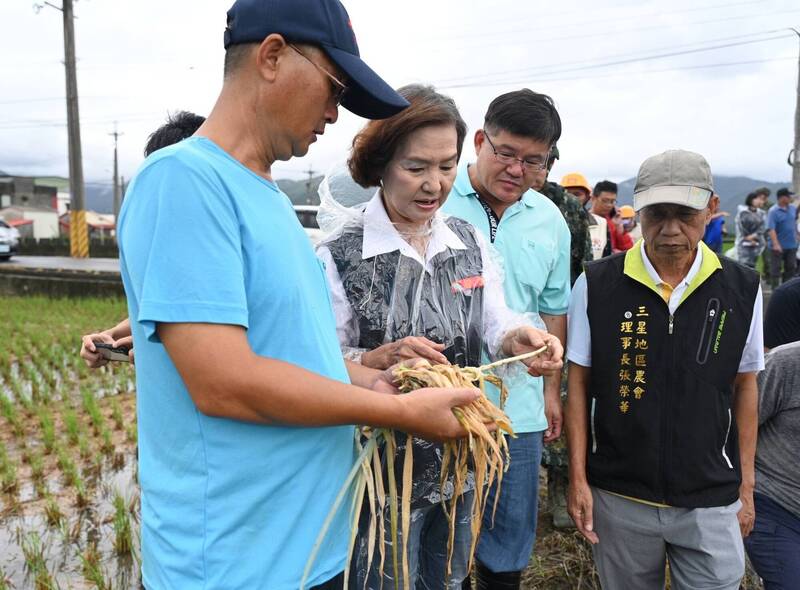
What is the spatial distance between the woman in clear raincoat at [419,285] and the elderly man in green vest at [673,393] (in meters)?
0.40

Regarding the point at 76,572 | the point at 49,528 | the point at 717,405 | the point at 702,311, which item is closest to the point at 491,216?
the point at 702,311

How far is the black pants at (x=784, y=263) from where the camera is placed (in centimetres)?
1025

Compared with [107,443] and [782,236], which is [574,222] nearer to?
[107,443]

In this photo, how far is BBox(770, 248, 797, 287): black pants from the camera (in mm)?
10250

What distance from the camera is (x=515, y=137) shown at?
2385 mm

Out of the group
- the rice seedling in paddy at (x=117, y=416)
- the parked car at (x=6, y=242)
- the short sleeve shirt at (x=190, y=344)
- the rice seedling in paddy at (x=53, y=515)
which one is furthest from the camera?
the parked car at (x=6, y=242)

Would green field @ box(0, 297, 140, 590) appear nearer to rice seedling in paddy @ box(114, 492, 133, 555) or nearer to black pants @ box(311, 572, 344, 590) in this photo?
rice seedling in paddy @ box(114, 492, 133, 555)

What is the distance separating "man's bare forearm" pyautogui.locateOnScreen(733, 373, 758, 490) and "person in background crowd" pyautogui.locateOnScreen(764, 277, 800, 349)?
1.39 ft

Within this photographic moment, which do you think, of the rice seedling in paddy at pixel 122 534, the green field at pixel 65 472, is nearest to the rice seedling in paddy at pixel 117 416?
the green field at pixel 65 472

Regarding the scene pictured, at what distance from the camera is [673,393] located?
2006mm

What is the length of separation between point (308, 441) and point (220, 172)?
503 millimetres

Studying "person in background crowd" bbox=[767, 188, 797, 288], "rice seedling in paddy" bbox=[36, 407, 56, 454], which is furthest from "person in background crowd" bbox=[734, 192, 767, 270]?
"rice seedling in paddy" bbox=[36, 407, 56, 454]

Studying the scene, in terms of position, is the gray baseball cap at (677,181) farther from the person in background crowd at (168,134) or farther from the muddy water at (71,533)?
the muddy water at (71,533)

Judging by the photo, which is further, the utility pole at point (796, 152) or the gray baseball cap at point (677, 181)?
the utility pole at point (796, 152)
